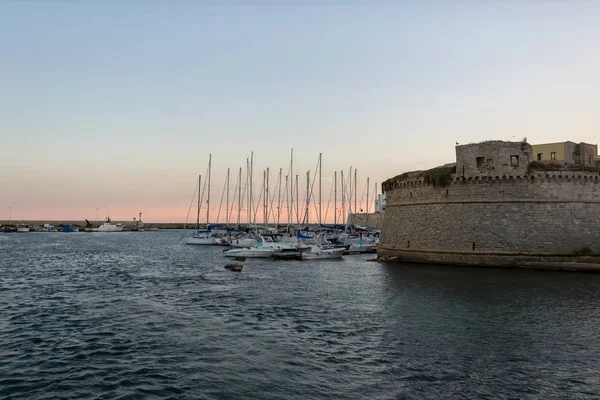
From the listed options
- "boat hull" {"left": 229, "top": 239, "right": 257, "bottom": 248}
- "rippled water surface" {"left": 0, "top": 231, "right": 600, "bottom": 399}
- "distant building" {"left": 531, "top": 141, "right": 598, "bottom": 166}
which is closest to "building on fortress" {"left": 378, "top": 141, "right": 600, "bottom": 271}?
"distant building" {"left": 531, "top": 141, "right": 598, "bottom": 166}

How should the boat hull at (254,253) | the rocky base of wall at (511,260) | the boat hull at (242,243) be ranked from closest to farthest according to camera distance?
the rocky base of wall at (511,260)
the boat hull at (254,253)
the boat hull at (242,243)

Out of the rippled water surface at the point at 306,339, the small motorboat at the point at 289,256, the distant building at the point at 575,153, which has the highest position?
the distant building at the point at 575,153

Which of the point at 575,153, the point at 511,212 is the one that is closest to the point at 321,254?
the point at 511,212

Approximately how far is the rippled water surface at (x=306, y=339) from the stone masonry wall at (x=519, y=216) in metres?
4.28

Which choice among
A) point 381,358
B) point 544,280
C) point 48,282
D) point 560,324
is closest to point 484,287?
point 544,280

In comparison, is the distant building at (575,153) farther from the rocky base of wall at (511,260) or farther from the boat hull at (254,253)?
the boat hull at (254,253)

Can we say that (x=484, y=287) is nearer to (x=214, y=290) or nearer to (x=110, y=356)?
(x=214, y=290)

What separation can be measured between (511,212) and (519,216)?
55cm

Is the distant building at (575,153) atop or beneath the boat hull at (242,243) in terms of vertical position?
atop

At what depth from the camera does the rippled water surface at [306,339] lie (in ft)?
30.1

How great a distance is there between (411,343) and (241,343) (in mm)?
4966

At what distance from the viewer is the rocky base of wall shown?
1035 inches

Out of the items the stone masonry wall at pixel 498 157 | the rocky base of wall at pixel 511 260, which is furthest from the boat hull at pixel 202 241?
the stone masonry wall at pixel 498 157

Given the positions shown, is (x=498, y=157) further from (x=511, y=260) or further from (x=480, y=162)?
(x=511, y=260)
